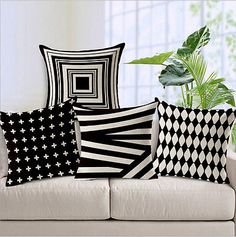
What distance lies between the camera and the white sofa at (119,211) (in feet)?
8.28

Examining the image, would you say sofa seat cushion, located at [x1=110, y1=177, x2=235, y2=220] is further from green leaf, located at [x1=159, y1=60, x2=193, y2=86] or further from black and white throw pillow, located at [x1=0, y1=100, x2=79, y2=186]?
green leaf, located at [x1=159, y1=60, x2=193, y2=86]

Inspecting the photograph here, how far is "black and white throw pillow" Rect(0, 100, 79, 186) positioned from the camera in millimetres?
2727

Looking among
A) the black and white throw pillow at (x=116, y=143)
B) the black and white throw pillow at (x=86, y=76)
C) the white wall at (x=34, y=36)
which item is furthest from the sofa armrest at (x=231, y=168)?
the white wall at (x=34, y=36)

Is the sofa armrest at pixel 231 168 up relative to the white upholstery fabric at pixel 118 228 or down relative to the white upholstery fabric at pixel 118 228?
up

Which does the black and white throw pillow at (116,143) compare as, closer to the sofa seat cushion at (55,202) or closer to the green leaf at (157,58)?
the sofa seat cushion at (55,202)

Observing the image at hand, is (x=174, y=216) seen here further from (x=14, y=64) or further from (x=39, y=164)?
(x=14, y=64)

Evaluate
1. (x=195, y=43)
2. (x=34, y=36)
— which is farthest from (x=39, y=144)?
(x=34, y=36)

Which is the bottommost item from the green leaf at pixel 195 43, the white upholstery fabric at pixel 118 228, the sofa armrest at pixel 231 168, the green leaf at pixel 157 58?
the white upholstery fabric at pixel 118 228

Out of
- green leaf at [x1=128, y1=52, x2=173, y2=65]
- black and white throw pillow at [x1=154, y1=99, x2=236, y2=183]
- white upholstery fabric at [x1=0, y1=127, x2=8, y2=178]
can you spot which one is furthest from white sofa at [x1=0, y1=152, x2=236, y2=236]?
green leaf at [x1=128, y1=52, x2=173, y2=65]

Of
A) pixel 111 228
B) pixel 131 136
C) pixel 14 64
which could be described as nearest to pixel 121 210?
pixel 111 228

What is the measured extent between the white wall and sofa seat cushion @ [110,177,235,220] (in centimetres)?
200

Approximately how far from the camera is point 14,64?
4.64 meters

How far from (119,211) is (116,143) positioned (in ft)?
1.49

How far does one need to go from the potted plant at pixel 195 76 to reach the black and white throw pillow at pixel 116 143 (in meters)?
0.57
